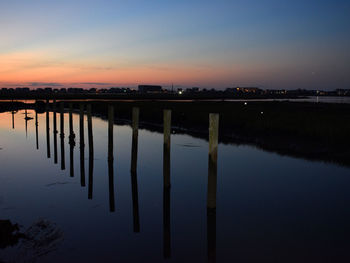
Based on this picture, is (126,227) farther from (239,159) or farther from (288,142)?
(288,142)

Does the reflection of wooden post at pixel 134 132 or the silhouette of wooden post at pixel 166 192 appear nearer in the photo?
the silhouette of wooden post at pixel 166 192

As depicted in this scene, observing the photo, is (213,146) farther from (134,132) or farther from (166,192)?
(134,132)

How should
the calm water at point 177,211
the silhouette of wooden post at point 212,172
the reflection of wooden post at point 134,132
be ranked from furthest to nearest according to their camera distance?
the reflection of wooden post at point 134,132, the silhouette of wooden post at point 212,172, the calm water at point 177,211

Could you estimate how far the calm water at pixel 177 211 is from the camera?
7.54m

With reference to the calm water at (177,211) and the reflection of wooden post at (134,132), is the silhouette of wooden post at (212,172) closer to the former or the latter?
the calm water at (177,211)

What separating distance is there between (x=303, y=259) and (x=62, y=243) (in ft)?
18.2

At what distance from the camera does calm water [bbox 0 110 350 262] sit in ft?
24.7

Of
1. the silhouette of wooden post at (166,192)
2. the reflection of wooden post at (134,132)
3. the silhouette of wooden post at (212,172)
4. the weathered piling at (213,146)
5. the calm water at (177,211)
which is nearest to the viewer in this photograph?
the calm water at (177,211)

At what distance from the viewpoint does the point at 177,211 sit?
10.4 m

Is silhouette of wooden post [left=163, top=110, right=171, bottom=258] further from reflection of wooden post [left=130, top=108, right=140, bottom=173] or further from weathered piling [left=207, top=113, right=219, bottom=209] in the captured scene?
reflection of wooden post [left=130, top=108, right=140, bottom=173]

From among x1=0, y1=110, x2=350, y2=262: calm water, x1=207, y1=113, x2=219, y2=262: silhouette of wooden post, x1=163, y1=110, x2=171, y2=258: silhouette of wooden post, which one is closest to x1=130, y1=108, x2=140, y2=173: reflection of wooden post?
x1=0, y1=110, x2=350, y2=262: calm water

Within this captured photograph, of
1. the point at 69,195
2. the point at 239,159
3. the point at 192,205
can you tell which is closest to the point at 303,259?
the point at 192,205

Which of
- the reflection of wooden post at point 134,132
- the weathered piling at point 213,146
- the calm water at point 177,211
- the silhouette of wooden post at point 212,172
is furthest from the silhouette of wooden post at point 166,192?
the reflection of wooden post at point 134,132

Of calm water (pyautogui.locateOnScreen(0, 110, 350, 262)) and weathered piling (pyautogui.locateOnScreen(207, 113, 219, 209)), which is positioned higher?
weathered piling (pyautogui.locateOnScreen(207, 113, 219, 209))
